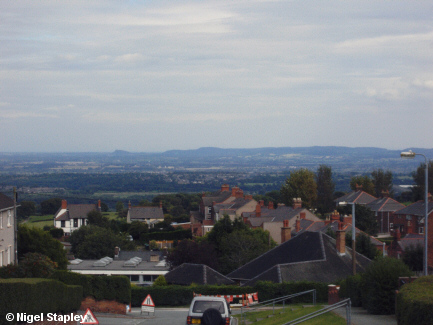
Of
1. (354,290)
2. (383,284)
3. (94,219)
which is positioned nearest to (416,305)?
(383,284)

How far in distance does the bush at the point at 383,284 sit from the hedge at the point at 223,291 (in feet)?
39.0

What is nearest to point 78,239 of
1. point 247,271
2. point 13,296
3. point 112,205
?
point 247,271

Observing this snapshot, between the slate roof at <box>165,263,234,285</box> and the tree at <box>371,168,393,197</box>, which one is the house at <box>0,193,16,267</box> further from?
the tree at <box>371,168,393,197</box>

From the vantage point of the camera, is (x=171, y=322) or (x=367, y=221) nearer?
(x=171, y=322)

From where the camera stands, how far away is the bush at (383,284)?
22.4m

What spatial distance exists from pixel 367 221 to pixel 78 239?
38719mm

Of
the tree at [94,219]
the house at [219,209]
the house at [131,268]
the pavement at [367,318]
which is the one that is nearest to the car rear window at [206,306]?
the pavement at [367,318]

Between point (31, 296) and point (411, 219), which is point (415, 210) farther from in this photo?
point (31, 296)

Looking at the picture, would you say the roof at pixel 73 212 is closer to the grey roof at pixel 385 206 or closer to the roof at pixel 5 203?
the grey roof at pixel 385 206

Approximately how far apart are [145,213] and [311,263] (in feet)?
249

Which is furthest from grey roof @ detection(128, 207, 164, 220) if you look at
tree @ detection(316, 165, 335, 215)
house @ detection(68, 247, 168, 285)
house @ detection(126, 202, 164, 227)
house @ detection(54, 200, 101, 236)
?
house @ detection(68, 247, 168, 285)

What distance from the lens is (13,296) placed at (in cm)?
1881

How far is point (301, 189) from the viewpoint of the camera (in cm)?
10981

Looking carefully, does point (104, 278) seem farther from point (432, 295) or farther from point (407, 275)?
point (432, 295)
